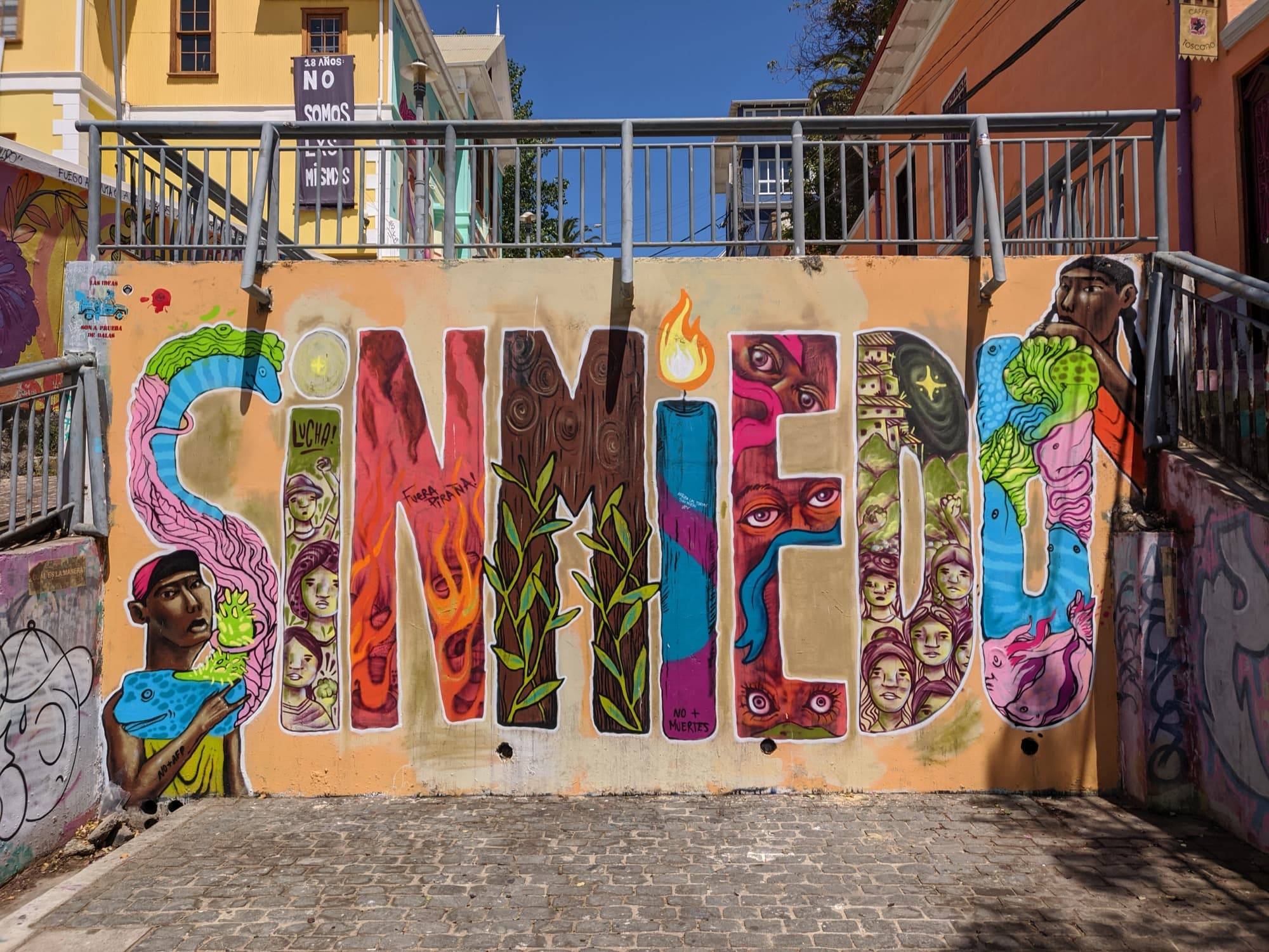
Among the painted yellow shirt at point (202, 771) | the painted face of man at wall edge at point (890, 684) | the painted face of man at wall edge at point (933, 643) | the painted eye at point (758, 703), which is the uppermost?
the painted face of man at wall edge at point (933, 643)

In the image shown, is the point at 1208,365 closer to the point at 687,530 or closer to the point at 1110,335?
the point at 1110,335

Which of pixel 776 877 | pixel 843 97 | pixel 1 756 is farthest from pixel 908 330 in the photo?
pixel 843 97

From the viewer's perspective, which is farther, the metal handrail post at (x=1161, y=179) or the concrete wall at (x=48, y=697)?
the metal handrail post at (x=1161, y=179)

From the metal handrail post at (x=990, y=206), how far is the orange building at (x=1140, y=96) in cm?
25

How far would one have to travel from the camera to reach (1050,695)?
5.45m

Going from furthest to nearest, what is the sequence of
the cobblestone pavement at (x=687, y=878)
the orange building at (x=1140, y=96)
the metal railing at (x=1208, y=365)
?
the orange building at (x=1140, y=96)
the metal railing at (x=1208, y=365)
the cobblestone pavement at (x=687, y=878)

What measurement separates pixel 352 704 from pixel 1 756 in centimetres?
183

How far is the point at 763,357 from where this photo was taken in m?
5.60

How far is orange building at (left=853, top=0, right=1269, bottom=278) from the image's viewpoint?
19.9 ft

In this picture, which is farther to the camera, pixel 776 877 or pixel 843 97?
pixel 843 97

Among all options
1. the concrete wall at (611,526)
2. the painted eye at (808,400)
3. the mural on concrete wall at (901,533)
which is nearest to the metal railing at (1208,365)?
the concrete wall at (611,526)

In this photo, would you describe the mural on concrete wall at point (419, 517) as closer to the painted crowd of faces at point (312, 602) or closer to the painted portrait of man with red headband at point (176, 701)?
the painted crowd of faces at point (312, 602)

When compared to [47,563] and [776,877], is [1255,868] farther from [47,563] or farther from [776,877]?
[47,563]

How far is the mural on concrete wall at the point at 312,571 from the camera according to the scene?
5.54m
